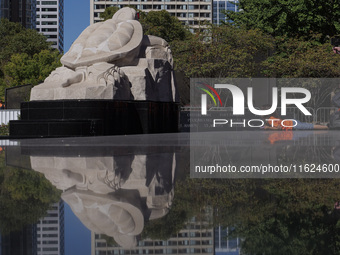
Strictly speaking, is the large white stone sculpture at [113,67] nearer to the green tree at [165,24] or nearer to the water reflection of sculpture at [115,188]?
Answer: the water reflection of sculpture at [115,188]

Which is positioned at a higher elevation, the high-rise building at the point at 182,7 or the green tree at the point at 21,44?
the high-rise building at the point at 182,7

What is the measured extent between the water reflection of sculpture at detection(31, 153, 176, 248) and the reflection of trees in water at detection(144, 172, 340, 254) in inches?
6.2

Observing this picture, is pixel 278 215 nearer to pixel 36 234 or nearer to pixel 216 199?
pixel 216 199

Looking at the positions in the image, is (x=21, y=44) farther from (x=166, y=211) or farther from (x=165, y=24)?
(x=166, y=211)

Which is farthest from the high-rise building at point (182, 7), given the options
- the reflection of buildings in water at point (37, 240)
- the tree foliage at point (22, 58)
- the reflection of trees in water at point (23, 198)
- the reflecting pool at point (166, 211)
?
the reflection of buildings in water at point (37, 240)

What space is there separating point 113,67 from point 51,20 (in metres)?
148

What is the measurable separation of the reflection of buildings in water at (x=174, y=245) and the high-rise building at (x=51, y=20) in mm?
159182

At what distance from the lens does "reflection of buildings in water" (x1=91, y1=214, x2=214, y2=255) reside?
9.97ft

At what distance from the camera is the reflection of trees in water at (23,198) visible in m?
3.95

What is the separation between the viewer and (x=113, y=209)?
424 centimetres

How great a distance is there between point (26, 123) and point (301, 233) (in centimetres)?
1616

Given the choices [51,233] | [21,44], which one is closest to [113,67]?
[51,233]

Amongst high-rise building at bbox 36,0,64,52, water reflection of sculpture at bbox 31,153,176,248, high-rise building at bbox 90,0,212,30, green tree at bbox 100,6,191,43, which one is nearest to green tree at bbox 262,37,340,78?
green tree at bbox 100,6,191,43

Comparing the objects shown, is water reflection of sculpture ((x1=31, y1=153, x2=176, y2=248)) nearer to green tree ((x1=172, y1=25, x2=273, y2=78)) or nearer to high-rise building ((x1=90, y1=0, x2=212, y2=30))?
green tree ((x1=172, y1=25, x2=273, y2=78))
